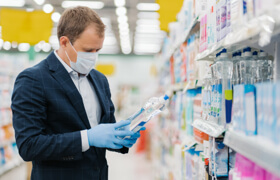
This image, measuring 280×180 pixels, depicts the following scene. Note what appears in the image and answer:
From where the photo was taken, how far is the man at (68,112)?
1828 mm

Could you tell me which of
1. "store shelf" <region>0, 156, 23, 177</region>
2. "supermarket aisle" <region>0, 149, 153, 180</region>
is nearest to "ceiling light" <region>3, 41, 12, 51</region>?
"store shelf" <region>0, 156, 23, 177</region>

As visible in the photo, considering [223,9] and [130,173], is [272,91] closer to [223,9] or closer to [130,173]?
[223,9]

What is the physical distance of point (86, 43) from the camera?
2100 mm

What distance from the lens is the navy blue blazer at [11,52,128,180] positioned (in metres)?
1.82

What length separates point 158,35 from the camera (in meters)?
13.5

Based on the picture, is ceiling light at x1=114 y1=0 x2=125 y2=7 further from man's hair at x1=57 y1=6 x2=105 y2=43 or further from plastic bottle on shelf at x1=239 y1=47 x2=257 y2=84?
plastic bottle on shelf at x1=239 y1=47 x2=257 y2=84

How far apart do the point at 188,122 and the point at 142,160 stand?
5901mm

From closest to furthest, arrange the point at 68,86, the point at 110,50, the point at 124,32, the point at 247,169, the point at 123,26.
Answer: the point at 247,169
the point at 68,86
the point at 123,26
the point at 124,32
the point at 110,50

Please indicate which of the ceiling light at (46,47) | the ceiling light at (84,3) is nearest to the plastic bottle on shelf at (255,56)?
the ceiling light at (84,3)

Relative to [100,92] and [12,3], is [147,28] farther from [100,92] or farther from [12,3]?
[100,92]

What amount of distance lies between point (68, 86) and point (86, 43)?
1.15ft

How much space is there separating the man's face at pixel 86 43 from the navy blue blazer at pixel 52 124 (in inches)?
4.8

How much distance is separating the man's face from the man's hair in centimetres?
3

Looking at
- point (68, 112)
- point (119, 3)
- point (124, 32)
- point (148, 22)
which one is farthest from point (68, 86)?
point (124, 32)
